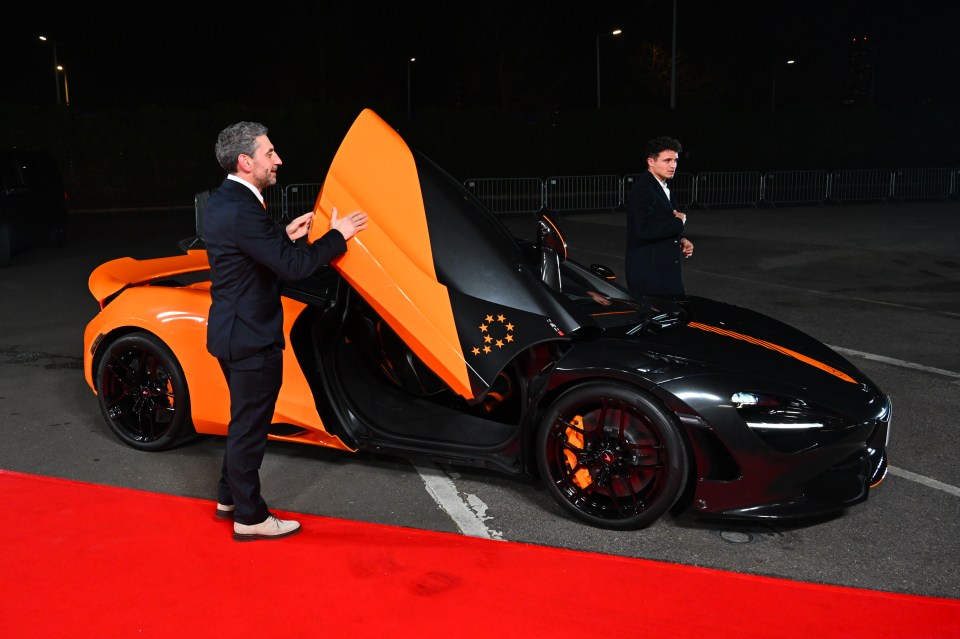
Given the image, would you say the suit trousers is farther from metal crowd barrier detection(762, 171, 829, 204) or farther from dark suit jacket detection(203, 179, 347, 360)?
metal crowd barrier detection(762, 171, 829, 204)

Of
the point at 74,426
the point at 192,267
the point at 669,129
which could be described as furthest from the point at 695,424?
the point at 669,129

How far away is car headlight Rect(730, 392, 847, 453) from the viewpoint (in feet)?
13.8

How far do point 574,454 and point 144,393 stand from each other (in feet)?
8.32

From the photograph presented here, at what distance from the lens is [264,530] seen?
435 centimetres

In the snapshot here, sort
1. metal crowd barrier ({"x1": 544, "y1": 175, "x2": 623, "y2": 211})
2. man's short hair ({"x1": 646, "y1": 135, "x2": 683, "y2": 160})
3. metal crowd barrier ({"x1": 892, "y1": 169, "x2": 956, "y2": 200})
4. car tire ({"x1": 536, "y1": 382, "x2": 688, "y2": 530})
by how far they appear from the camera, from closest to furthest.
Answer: car tire ({"x1": 536, "y1": 382, "x2": 688, "y2": 530}) < man's short hair ({"x1": 646, "y1": 135, "x2": 683, "y2": 160}) < metal crowd barrier ({"x1": 544, "y1": 175, "x2": 623, "y2": 211}) < metal crowd barrier ({"x1": 892, "y1": 169, "x2": 956, "y2": 200})

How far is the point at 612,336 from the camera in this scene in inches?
181

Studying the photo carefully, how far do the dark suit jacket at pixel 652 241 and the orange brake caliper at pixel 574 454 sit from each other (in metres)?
2.20

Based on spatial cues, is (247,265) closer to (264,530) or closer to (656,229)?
(264,530)

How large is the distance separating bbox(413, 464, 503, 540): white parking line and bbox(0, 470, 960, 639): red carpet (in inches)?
5.7

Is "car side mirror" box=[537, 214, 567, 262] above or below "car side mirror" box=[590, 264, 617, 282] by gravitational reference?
above

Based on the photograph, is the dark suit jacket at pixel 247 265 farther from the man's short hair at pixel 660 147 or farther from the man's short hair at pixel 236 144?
the man's short hair at pixel 660 147

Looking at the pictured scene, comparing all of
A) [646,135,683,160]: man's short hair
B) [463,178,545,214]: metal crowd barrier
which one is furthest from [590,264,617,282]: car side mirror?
[463,178,545,214]: metal crowd barrier

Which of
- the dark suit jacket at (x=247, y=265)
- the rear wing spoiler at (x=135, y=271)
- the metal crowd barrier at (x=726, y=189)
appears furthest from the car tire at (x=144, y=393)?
the metal crowd barrier at (x=726, y=189)

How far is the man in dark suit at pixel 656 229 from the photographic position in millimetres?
6434
